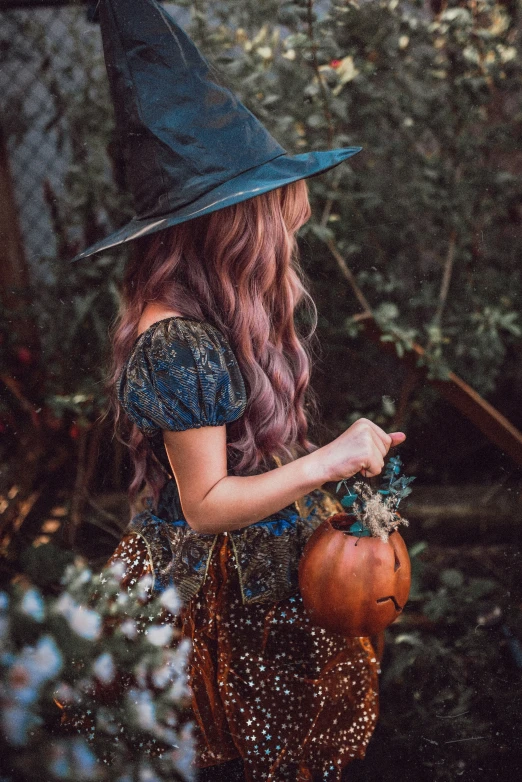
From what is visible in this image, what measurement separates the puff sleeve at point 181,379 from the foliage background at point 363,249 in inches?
31.0

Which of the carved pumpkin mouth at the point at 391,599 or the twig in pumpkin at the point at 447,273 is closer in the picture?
the carved pumpkin mouth at the point at 391,599

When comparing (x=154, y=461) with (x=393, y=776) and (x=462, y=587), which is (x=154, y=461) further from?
(x=462, y=587)

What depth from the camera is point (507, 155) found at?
96.9 inches

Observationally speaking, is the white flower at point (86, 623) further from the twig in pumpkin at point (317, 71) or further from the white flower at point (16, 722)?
the twig in pumpkin at point (317, 71)

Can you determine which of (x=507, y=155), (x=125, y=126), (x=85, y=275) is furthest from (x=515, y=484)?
(x=125, y=126)

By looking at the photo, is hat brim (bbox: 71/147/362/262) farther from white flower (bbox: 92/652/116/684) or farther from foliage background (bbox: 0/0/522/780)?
foliage background (bbox: 0/0/522/780)

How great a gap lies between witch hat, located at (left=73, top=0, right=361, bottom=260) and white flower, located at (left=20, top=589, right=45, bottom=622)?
0.62m

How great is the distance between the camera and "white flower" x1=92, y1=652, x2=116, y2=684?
1.08m

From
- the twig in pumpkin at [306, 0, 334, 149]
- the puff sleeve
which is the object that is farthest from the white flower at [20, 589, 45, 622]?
the twig in pumpkin at [306, 0, 334, 149]

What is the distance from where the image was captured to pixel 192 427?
42.5 inches

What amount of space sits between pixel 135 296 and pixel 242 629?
0.68 metres

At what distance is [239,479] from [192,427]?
0.39 ft

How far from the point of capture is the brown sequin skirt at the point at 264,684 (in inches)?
49.6

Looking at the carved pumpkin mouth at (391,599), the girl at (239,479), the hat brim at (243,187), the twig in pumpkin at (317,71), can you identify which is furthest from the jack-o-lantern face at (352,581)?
the twig in pumpkin at (317,71)
